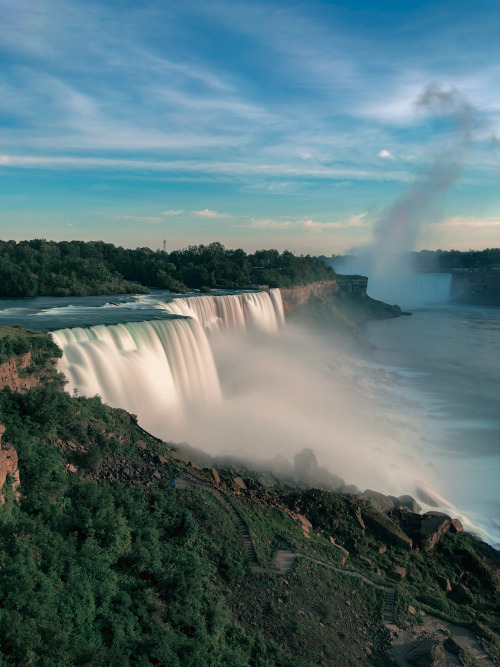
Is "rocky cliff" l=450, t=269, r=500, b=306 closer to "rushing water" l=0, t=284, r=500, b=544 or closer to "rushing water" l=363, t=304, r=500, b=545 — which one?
"rushing water" l=363, t=304, r=500, b=545

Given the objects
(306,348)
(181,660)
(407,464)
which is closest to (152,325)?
(407,464)

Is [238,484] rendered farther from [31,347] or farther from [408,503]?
[31,347]

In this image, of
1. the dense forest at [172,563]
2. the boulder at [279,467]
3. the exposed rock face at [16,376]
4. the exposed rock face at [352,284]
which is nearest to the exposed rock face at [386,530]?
the dense forest at [172,563]

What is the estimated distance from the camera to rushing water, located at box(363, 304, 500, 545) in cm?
1844

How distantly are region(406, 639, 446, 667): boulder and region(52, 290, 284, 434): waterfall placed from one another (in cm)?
1098

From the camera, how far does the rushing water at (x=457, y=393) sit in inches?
726

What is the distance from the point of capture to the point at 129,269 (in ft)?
178

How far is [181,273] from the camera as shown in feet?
179

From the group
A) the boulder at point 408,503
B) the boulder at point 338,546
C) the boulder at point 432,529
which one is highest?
the boulder at point 338,546

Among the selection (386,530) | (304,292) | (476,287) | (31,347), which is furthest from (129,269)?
(476,287)

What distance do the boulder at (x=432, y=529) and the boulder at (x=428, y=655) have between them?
14.1 feet

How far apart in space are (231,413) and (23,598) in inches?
633

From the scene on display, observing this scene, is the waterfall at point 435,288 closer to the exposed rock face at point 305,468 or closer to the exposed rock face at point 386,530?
the exposed rock face at point 305,468

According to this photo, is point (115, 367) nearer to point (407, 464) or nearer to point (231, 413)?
point (231, 413)
